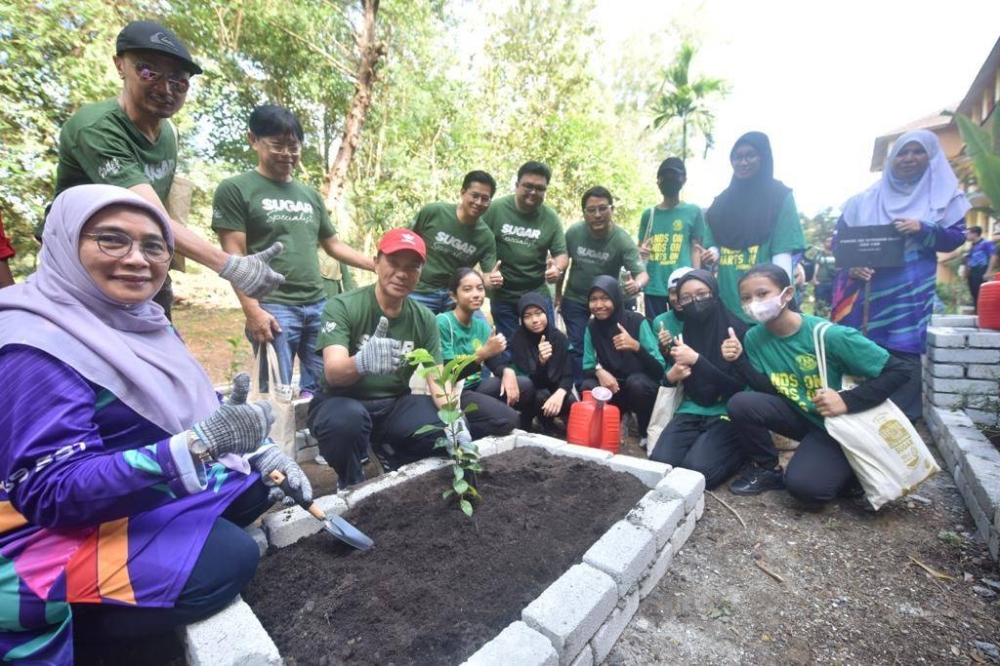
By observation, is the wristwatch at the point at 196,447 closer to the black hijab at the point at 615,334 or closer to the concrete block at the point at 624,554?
the concrete block at the point at 624,554

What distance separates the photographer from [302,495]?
1804mm

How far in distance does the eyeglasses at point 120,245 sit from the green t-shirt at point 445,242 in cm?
231

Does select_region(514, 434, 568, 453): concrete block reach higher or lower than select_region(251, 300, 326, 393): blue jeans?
lower

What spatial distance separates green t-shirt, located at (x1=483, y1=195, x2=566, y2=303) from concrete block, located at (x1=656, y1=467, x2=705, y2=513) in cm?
206

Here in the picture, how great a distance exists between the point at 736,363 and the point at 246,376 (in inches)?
108

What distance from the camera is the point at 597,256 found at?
414 centimetres

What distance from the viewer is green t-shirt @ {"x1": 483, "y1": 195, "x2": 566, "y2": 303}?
4059 mm

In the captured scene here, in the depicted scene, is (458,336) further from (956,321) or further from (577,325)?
(956,321)

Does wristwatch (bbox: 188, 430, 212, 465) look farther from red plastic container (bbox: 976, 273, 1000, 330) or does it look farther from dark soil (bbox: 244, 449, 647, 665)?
red plastic container (bbox: 976, 273, 1000, 330)

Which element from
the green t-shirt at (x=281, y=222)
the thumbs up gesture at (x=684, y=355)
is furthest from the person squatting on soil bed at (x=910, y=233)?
the green t-shirt at (x=281, y=222)

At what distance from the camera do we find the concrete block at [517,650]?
1293 millimetres

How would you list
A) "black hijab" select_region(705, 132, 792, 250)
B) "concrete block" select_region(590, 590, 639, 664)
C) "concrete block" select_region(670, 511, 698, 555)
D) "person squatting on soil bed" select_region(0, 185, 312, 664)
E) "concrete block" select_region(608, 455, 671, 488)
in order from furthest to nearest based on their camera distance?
"black hijab" select_region(705, 132, 792, 250) → "concrete block" select_region(608, 455, 671, 488) → "concrete block" select_region(670, 511, 698, 555) → "concrete block" select_region(590, 590, 639, 664) → "person squatting on soil bed" select_region(0, 185, 312, 664)

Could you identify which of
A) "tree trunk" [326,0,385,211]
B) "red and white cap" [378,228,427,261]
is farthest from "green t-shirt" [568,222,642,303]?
"tree trunk" [326,0,385,211]

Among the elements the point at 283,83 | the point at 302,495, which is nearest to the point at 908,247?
the point at 302,495
